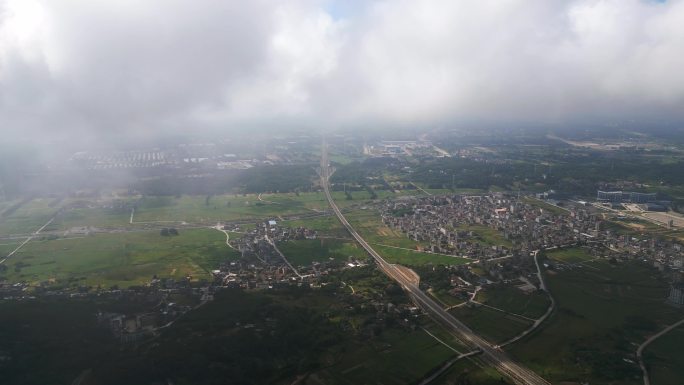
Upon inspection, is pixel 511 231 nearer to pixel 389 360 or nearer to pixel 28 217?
pixel 389 360

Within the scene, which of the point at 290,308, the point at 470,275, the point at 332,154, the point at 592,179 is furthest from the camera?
the point at 332,154

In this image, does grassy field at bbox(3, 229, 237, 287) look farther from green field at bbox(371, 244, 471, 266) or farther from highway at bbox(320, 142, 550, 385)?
highway at bbox(320, 142, 550, 385)

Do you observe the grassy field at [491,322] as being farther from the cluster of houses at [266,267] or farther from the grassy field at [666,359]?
the cluster of houses at [266,267]

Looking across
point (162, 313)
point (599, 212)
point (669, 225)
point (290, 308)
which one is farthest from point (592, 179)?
point (162, 313)

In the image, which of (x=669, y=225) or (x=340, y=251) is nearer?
(x=340, y=251)

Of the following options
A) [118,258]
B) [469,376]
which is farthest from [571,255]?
[118,258]

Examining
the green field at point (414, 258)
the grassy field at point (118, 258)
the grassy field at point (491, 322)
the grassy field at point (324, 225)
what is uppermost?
the grassy field at point (118, 258)

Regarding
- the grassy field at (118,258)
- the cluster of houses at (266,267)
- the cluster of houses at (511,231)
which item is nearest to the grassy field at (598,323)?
the cluster of houses at (511,231)

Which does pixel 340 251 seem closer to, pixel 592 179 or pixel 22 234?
pixel 22 234
